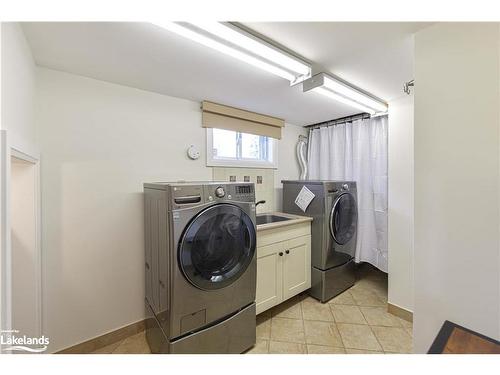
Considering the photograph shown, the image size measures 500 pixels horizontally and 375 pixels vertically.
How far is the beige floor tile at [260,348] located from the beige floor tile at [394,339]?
2.95 feet

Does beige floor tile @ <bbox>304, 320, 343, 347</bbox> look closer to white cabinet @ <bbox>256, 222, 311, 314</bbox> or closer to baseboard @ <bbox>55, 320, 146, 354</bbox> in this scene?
white cabinet @ <bbox>256, 222, 311, 314</bbox>

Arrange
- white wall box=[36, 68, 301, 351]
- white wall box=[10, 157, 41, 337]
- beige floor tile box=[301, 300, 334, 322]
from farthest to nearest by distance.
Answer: beige floor tile box=[301, 300, 334, 322] → white wall box=[36, 68, 301, 351] → white wall box=[10, 157, 41, 337]

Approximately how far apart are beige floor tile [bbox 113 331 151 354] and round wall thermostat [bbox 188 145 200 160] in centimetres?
160

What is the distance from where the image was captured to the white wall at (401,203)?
1.87 m

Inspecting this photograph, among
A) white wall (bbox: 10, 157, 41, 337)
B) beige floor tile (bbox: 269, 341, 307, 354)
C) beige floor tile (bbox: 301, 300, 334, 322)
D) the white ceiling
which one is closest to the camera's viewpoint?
the white ceiling

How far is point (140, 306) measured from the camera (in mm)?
1759

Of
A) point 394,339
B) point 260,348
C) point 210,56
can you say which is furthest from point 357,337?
point 210,56

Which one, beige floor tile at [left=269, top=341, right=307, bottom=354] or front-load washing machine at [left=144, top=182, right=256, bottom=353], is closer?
front-load washing machine at [left=144, top=182, right=256, bottom=353]

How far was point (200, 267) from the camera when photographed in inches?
51.4

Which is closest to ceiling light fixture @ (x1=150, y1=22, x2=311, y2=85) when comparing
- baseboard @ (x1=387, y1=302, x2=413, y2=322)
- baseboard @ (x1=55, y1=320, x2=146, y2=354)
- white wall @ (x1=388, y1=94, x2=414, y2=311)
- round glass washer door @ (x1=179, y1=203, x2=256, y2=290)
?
round glass washer door @ (x1=179, y1=203, x2=256, y2=290)

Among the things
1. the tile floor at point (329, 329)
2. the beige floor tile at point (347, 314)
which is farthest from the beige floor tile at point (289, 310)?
the beige floor tile at point (347, 314)

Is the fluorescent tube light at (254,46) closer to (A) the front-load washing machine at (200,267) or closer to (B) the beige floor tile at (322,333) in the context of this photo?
(A) the front-load washing machine at (200,267)

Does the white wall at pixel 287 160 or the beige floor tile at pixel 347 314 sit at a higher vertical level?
the white wall at pixel 287 160

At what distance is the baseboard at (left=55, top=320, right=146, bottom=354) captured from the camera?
148 cm
